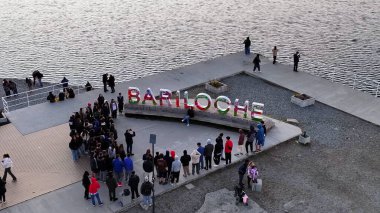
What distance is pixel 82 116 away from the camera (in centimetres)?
2688

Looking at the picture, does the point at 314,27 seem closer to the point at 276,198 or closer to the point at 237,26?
the point at 237,26

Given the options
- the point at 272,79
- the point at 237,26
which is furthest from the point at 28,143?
the point at 237,26

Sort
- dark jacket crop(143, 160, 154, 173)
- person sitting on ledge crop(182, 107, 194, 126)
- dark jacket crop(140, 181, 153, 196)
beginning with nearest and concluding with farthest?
dark jacket crop(140, 181, 153, 196), dark jacket crop(143, 160, 154, 173), person sitting on ledge crop(182, 107, 194, 126)

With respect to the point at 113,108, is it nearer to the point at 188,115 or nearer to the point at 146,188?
the point at 188,115

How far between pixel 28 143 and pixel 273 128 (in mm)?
13948

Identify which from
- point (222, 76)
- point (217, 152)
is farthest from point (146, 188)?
point (222, 76)

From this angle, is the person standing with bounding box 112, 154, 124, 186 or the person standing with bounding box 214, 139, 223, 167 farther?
the person standing with bounding box 214, 139, 223, 167

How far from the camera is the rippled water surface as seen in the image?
4444 cm

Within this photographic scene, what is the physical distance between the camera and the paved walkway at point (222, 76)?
30.1m

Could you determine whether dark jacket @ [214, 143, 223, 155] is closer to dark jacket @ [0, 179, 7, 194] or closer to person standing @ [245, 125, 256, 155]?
person standing @ [245, 125, 256, 155]

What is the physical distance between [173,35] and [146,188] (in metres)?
33.9

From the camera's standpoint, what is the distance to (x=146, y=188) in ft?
68.5

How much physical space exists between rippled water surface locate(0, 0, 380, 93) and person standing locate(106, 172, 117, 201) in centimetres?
2171

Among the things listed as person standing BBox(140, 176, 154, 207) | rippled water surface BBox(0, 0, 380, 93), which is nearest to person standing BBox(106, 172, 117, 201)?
person standing BBox(140, 176, 154, 207)
